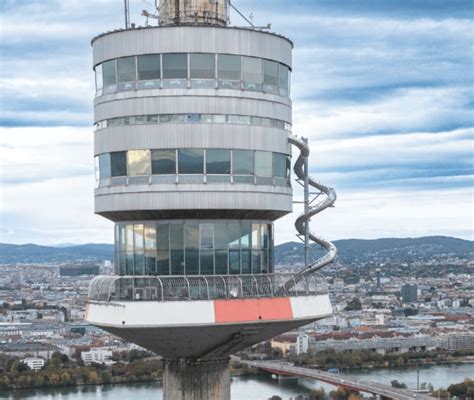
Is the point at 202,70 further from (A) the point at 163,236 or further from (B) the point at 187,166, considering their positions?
(A) the point at 163,236

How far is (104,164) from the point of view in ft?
46.0

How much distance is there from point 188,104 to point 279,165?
1.68 meters

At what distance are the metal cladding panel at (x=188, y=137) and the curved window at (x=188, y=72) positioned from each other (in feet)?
1.77

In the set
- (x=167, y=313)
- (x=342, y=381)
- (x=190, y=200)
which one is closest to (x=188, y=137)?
(x=190, y=200)

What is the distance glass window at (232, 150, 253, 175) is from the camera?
44.6 ft

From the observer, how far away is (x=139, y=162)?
44.5 feet

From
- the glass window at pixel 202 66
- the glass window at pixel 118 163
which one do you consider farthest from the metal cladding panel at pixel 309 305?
the glass window at pixel 202 66

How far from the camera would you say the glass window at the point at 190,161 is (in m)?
13.4

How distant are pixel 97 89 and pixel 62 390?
66.8 m

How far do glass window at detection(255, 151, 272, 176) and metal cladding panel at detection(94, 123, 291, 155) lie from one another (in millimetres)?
86

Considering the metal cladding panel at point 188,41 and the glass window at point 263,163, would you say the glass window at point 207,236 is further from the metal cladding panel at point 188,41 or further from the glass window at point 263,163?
the metal cladding panel at point 188,41

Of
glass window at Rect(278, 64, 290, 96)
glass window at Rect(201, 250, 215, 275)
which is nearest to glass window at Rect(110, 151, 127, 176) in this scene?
glass window at Rect(201, 250, 215, 275)

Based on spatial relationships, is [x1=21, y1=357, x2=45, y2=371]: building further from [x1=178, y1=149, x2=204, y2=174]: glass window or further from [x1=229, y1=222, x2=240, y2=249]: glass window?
[x1=178, y1=149, x2=204, y2=174]: glass window

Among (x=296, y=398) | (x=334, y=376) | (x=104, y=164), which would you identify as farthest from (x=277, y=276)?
(x=334, y=376)
